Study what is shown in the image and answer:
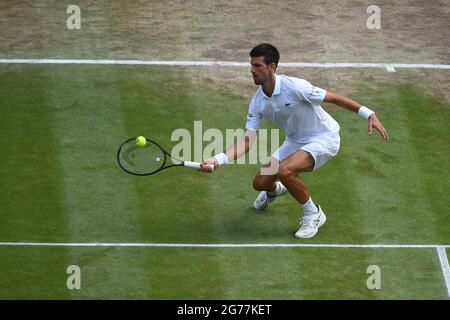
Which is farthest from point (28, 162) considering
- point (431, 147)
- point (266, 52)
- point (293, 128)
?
point (431, 147)

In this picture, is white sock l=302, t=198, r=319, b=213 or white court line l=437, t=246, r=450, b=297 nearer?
white court line l=437, t=246, r=450, b=297

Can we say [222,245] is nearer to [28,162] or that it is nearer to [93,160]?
[93,160]

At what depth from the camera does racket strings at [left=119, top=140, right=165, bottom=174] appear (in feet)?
50.4

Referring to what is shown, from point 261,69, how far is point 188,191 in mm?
2341

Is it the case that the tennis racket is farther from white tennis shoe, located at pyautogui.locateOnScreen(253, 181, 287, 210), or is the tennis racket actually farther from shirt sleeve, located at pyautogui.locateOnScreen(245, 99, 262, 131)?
white tennis shoe, located at pyautogui.locateOnScreen(253, 181, 287, 210)

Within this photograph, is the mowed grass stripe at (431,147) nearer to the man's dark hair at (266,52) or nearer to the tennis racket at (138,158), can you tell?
the man's dark hair at (266,52)

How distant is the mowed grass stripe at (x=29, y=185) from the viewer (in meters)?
14.7

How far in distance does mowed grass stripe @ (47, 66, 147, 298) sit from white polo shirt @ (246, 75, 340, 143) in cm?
206

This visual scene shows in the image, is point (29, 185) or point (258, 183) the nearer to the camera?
point (258, 183)

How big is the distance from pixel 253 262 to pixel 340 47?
644 cm

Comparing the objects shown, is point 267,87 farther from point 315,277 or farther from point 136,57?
point 136,57

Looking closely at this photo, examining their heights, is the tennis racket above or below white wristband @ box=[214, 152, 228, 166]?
below

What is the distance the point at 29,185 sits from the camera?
1673 cm

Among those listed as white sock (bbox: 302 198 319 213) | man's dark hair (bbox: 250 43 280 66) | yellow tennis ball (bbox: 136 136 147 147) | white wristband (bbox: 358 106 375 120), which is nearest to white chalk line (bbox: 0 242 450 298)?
white sock (bbox: 302 198 319 213)
